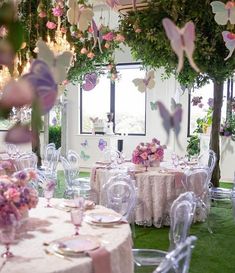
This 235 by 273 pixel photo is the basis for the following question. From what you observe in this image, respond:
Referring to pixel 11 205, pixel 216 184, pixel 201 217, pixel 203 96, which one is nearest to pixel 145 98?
pixel 203 96

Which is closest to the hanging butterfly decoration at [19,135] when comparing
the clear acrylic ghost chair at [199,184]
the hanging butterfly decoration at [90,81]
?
the clear acrylic ghost chair at [199,184]

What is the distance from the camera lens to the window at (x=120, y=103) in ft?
33.4

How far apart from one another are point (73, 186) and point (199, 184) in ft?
5.76

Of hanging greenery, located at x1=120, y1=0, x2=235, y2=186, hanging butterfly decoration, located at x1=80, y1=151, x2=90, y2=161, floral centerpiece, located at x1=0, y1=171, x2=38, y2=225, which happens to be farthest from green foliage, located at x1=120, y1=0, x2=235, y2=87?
hanging butterfly decoration, located at x1=80, y1=151, x2=90, y2=161

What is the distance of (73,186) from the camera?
5480mm

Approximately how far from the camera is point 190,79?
19.1 feet

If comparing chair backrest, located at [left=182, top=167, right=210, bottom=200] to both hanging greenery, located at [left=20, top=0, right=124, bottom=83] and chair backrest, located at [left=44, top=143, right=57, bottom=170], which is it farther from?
hanging greenery, located at [left=20, top=0, right=124, bottom=83]

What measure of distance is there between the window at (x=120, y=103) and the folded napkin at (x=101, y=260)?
26.6 feet

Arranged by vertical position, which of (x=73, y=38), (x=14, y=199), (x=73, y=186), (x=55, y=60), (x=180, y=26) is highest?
(x=73, y=38)

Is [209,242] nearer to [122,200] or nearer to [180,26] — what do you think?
[122,200]

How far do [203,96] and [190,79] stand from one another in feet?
11.5

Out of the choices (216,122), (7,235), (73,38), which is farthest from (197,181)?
(73,38)

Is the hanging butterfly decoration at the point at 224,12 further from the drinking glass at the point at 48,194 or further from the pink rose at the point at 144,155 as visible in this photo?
the pink rose at the point at 144,155

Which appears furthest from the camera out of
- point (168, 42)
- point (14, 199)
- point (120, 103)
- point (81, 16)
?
point (120, 103)
